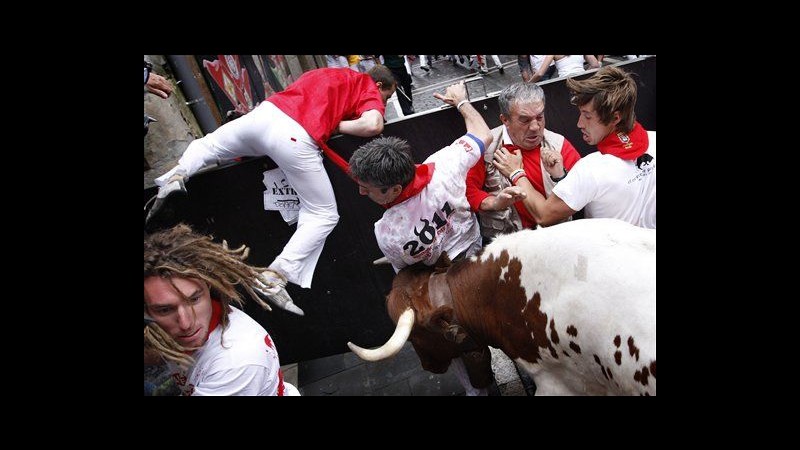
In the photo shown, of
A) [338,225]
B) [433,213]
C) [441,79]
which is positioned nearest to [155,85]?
[338,225]

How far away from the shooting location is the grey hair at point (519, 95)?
2809mm

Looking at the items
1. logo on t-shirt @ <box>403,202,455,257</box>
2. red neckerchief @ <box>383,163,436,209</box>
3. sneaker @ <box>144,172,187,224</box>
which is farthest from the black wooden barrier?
logo on t-shirt @ <box>403,202,455,257</box>

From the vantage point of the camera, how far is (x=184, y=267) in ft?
6.97

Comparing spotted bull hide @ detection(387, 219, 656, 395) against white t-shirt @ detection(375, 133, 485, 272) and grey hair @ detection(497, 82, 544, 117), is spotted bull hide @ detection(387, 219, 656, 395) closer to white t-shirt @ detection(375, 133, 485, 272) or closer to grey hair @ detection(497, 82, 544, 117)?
white t-shirt @ detection(375, 133, 485, 272)

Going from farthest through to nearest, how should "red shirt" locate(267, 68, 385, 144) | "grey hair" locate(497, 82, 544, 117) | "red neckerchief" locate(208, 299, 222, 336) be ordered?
"red shirt" locate(267, 68, 385, 144)
"grey hair" locate(497, 82, 544, 117)
"red neckerchief" locate(208, 299, 222, 336)

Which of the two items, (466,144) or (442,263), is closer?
(466,144)

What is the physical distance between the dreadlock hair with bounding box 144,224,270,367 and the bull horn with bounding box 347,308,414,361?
0.69 m

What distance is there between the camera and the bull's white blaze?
1.79 meters

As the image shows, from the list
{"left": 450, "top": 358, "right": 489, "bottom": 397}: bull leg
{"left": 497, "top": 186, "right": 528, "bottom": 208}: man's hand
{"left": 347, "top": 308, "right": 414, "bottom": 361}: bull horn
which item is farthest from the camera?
{"left": 450, "top": 358, "right": 489, "bottom": 397}: bull leg

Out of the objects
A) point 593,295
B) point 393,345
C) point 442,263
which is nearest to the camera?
point 593,295

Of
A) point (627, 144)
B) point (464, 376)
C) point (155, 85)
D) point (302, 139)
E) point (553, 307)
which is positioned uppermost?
point (155, 85)

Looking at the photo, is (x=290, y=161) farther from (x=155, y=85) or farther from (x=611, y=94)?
(x=611, y=94)

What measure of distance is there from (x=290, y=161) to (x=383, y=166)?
871 mm

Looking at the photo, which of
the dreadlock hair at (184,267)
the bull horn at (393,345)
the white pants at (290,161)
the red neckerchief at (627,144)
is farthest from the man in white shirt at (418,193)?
the dreadlock hair at (184,267)
